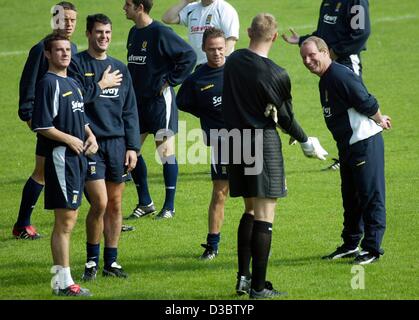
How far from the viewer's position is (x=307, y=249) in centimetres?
1108

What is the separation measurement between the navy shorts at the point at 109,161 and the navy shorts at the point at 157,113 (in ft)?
10.1

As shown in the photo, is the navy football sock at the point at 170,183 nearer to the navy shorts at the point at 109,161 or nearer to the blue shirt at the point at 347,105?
the navy shorts at the point at 109,161

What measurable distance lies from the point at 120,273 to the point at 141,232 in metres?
2.01

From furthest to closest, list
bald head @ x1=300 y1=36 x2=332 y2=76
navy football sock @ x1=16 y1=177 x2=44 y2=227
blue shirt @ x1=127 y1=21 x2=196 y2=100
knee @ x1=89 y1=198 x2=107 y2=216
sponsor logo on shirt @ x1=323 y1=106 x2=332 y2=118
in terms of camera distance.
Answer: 1. blue shirt @ x1=127 y1=21 x2=196 y2=100
2. navy football sock @ x1=16 y1=177 x2=44 y2=227
3. sponsor logo on shirt @ x1=323 y1=106 x2=332 y2=118
4. bald head @ x1=300 y1=36 x2=332 y2=76
5. knee @ x1=89 y1=198 x2=107 y2=216

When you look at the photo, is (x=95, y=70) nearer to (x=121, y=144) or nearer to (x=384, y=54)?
(x=121, y=144)

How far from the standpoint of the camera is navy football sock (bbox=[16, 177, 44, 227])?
38.5 ft

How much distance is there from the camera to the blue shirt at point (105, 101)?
9945 millimetres

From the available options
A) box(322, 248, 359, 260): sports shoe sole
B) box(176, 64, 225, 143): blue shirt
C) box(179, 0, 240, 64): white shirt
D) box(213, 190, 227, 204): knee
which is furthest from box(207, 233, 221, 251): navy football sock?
box(179, 0, 240, 64): white shirt

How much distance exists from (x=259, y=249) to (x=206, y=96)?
2517 millimetres

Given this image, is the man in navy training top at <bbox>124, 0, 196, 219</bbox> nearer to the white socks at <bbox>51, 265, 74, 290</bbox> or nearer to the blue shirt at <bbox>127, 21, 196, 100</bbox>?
the blue shirt at <bbox>127, 21, 196, 100</bbox>

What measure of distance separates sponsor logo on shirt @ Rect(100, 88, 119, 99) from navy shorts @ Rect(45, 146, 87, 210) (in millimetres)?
922

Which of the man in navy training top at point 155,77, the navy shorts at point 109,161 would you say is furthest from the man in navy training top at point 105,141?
the man in navy training top at point 155,77

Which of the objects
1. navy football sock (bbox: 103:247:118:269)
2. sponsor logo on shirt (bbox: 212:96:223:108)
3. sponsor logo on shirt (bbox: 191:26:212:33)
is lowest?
navy football sock (bbox: 103:247:118:269)

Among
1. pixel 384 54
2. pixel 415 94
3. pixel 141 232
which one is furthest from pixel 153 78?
pixel 384 54
